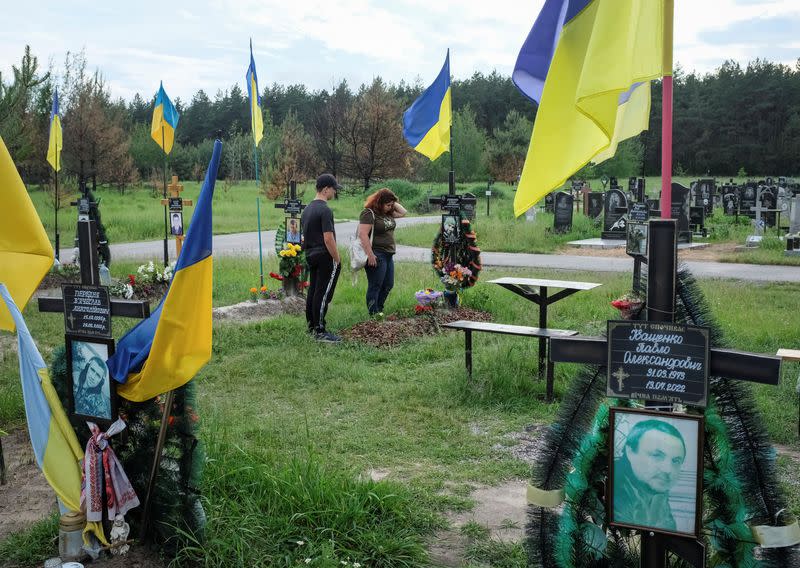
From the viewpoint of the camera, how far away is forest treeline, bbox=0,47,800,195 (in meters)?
31.7

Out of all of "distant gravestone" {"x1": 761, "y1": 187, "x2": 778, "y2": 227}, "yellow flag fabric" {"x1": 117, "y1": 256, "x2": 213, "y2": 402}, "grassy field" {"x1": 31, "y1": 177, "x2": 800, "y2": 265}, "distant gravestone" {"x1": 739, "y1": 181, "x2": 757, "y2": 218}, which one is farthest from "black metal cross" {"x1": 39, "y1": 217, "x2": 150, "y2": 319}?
"distant gravestone" {"x1": 739, "y1": 181, "x2": 757, "y2": 218}

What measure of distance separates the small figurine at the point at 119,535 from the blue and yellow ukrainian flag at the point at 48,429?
0.62 feet

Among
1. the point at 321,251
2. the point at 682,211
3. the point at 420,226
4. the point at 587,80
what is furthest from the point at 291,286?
the point at 420,226

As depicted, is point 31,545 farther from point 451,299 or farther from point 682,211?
point 682,211

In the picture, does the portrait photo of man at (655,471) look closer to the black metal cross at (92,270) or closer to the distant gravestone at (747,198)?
the black metal cross at (92,270)

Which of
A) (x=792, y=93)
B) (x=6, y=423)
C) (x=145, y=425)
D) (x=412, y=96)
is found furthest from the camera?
(x=412, y=96)

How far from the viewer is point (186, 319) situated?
345 centimetres

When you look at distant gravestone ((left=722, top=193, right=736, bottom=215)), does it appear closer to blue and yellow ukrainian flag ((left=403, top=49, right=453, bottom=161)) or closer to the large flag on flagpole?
blue and yellow ukrainian flag ((left=403, top=49, right=453, bottom=161))

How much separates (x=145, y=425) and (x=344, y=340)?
191 inches

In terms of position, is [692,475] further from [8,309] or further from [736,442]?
[8,309]

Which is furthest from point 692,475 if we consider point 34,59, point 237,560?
point 34,59

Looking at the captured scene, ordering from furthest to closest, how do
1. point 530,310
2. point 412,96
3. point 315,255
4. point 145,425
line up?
1. point 412,96
2. point 530,310
3. point 315,255
4. point 145,425

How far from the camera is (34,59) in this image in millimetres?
13516

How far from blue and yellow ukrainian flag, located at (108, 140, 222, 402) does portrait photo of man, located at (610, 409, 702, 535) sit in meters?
1.79
